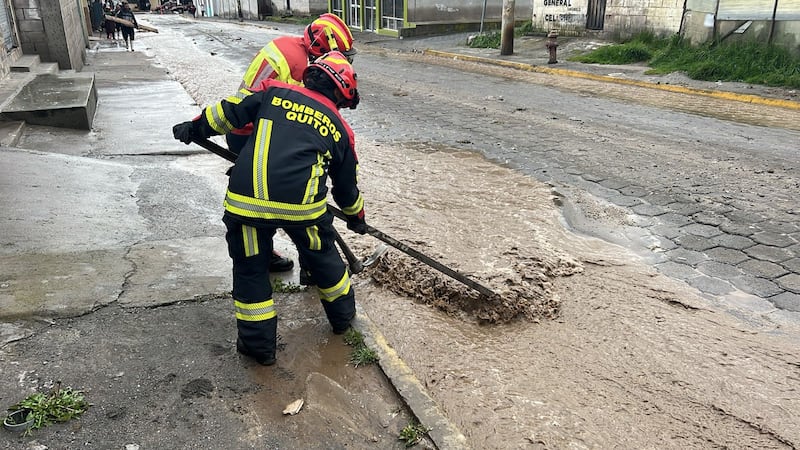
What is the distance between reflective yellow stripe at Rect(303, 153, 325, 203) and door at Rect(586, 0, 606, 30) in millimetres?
15867

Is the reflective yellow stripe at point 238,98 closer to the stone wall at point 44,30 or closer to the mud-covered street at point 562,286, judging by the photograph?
the mud-covered street at point 562,286

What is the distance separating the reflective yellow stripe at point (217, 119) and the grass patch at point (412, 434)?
1.73 metres

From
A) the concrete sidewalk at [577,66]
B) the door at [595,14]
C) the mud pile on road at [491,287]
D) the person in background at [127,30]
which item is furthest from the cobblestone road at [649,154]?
the person in background at [127,30]

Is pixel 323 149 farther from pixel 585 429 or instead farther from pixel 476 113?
pixel 476 113

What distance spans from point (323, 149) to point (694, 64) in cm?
1200

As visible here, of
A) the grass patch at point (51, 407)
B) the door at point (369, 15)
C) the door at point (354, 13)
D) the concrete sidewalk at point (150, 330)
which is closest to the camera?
the grass patch at point (51, 407)

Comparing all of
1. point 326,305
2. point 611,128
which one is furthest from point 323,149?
point 611,128

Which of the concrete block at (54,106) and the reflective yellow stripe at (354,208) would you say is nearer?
the reflective yellow stripe at (354,208)

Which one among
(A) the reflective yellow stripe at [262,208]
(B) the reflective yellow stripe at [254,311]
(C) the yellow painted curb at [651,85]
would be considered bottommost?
(B) the reflective yellow stripe at [254,311]

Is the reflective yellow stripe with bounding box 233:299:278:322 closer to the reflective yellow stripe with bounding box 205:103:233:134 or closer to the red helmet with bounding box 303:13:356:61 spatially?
the reflective yellow stripe with bounding box 205:103:233:134

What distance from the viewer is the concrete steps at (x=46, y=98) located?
23.9ft

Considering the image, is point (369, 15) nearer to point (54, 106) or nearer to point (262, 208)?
point (54, 106)

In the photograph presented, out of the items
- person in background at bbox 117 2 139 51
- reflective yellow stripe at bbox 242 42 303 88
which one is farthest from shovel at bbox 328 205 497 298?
person in background at bbox 117 2 139 51

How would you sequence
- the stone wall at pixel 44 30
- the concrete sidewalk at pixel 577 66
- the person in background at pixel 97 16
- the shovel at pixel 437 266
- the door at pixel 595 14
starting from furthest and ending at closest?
the person in background at pixel 97 16 < the door at pixel 595 14 < the stone wall at pixel 44 30 < the concrete sidewalk at pixel 577 66 < the shovel at pixel 437 266
